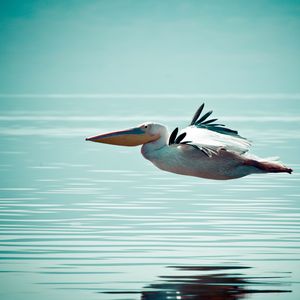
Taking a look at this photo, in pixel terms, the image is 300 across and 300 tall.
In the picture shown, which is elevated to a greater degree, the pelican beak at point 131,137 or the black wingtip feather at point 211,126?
the black wingtip feather at point 211,126

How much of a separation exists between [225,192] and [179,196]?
0.62 m

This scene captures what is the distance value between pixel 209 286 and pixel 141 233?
220cm

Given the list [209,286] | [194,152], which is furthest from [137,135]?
[209,286]

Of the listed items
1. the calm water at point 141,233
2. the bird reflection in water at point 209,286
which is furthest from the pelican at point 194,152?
the bird reflection in water at point 209,286

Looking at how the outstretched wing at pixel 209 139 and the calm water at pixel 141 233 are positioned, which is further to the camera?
the outstretched wing at pixel 209 139

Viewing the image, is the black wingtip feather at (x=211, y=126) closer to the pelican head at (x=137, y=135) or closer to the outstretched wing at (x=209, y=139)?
the outstretched wing at (x=209, y=139)

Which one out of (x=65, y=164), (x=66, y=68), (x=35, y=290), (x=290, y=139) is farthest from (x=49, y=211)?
(x=66, y=68)

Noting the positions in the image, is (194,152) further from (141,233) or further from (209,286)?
(209,286)

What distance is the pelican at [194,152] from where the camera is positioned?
34.9 ft

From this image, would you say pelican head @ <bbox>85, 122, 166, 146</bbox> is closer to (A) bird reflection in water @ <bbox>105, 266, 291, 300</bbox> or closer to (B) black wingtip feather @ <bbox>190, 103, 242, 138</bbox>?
(B) black wingtip feather @ <bbox>190, 103, 242, 138</bbox>

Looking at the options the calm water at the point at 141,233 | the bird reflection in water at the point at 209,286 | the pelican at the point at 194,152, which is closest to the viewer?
the bird reflection in water at the point at 209,286

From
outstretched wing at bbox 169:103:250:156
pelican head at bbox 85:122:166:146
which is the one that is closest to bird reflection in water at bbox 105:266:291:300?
outstretched wing at bbox 169:103:250:156

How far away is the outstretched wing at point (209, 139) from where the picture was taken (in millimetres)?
10531

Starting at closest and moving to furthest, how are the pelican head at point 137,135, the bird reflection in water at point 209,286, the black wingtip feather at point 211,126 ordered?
the bird reflection in water at point 209,286 → the pelican head at point 137,135 → the black wingtip feather at point 211,126
